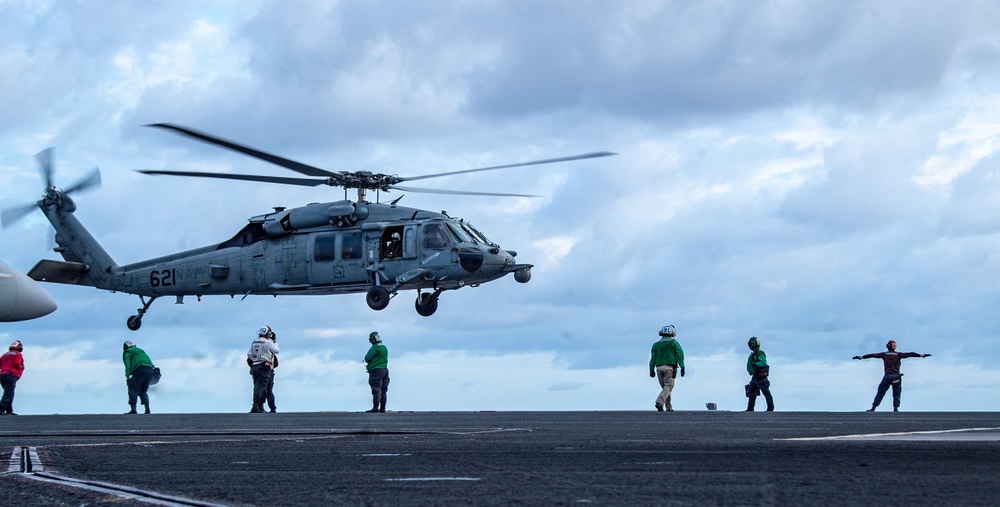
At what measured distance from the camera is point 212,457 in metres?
10.7

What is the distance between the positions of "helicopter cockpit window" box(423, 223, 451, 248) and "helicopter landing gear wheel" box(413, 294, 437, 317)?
1.73 meters

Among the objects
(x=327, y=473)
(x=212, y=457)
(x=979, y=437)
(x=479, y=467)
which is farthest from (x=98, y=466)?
(x=979, y=437)

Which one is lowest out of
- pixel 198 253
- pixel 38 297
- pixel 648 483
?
pixel 648 483

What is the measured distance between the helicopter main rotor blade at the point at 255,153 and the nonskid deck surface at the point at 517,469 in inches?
443

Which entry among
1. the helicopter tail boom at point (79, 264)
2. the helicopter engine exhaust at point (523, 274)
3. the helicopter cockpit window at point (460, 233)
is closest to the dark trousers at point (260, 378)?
the helicopter cockpit window at point (460, 233)

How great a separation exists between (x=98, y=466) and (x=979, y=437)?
8.18 meters

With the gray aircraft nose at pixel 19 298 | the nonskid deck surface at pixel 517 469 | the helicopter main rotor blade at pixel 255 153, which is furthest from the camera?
the gray aircraft nose at pixel 19 298

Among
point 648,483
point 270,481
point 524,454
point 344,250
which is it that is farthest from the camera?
point 344,250

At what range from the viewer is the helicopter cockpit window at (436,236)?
30.9 meters

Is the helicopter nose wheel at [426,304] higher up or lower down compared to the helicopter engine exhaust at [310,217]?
lower down

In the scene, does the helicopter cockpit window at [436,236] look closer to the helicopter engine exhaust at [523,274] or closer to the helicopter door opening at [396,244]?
the helicopter door opening at [396,244]

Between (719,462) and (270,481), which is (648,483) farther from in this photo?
(270,481)

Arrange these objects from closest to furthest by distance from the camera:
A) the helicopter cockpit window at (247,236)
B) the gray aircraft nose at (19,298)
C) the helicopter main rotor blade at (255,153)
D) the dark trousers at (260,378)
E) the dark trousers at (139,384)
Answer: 1. the helicopter main rotor blade at (255,153)
2. the gray aircraft nose at (19,298)
3. the dark trousers at (260,378)
4. the dark trousers at (139,384)
5. the helicopter cockpit window at (247,236)

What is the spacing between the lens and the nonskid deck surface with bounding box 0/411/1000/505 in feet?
22.0
